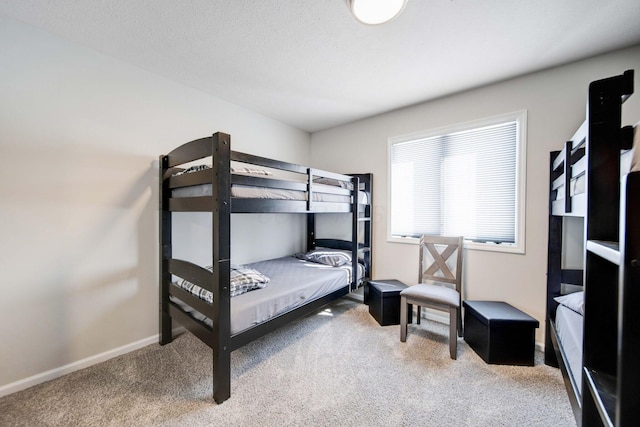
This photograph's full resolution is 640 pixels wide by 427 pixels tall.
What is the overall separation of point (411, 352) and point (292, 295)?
45.9 inches

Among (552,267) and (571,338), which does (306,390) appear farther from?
(552,267)

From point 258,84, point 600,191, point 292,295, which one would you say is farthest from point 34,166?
point 600,191

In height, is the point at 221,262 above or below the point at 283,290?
above

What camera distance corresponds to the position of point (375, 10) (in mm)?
1425

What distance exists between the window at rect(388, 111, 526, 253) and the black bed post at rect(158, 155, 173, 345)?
2.53m

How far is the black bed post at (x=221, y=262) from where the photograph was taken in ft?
5.00

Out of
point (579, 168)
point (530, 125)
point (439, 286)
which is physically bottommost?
point (439, 286)

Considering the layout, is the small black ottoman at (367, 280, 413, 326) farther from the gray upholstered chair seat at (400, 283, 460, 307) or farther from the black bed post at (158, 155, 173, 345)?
the black bed post at (158, 155, 173, 345)

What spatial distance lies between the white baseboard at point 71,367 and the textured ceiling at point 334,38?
248 cm

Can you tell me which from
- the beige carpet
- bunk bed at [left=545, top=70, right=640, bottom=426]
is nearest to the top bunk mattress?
bunk bed at [left=545, top=70, right=640, bottom=426]

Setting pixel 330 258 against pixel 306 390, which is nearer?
pixel 306 390

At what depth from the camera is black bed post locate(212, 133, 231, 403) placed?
5.00ft

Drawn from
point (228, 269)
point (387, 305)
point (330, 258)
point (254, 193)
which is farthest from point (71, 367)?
point (387, 305)

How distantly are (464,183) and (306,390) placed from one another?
2501 mm
